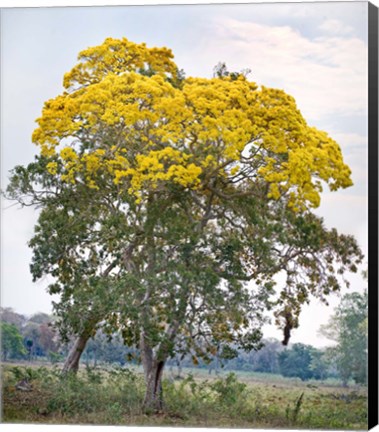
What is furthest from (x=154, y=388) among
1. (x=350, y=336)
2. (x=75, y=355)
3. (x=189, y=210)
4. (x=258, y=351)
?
(x=350, y=336)

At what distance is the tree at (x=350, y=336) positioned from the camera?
37.4 feet

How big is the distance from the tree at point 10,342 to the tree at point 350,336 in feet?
9.97

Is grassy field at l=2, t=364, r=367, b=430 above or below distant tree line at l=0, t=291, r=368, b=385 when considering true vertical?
below

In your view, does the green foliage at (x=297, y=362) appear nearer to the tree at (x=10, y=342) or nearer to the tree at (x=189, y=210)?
the tree at (x=189, y=210)

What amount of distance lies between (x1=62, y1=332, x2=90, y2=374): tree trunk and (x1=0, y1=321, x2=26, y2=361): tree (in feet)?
1.51

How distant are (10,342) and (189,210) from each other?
7.45ft

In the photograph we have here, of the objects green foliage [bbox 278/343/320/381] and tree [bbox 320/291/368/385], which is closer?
tree [bbox 320/291/368/385]

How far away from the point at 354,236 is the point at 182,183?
68.7 inches

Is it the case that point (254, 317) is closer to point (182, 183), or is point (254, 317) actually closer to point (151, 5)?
point (182, 183)

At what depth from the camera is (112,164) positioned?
12.0 m

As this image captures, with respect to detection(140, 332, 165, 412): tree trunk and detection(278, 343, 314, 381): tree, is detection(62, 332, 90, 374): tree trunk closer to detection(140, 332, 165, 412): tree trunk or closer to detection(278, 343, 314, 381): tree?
detection(140, 332, 165, 412): tree trunk

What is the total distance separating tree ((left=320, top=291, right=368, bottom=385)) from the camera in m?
11.4

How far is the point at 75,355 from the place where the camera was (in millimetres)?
12109

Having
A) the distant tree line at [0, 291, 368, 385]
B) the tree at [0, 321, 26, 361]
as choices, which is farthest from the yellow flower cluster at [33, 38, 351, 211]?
the tree at [0, 321, 26, 361]
